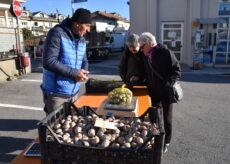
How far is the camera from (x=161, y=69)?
10.3 ft

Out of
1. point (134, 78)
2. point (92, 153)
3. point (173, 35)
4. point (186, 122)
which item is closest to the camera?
point (92, 153)

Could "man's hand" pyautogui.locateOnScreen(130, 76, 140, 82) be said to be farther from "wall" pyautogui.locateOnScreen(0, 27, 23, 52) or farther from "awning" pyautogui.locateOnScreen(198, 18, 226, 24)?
"awning" pyautogui.locateOnScreen(198, 18, 226, 24)

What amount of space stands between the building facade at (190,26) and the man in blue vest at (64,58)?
1016 centimetres

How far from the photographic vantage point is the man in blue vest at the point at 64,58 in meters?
2.20

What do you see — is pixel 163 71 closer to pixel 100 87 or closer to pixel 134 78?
pixel 134 78

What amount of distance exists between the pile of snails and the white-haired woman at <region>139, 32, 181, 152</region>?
5.01ft

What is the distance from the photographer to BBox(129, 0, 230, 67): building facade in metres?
12.2

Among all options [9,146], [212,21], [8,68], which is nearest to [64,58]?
[9,146]

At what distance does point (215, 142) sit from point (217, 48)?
10.1 meters

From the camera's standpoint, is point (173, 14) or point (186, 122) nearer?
point (186, 122)

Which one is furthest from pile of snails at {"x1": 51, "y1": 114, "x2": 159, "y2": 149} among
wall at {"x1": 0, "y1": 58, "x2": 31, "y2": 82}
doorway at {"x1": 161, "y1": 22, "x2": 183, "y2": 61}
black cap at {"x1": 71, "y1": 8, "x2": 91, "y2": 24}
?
doorway at {"x1": 161, "y1": 22, "x2": 183, "y2": 61}

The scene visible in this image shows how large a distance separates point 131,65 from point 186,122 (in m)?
2.04

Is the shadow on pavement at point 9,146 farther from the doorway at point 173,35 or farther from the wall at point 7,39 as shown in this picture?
the doorway at point 173,35

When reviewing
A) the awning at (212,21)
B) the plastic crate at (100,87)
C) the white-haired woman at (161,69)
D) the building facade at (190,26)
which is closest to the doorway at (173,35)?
the building facade at (190,26)
